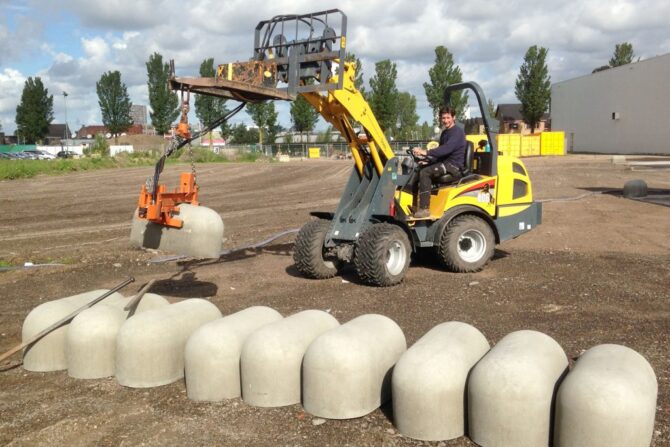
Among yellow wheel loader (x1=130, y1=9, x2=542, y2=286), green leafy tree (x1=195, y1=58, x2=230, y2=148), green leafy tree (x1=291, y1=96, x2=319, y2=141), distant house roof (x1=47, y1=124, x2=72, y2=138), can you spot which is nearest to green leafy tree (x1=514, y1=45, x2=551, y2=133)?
green leafy tree (x1=291, y1=96, x2=319, y2=141)

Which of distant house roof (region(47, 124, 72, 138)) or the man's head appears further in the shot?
distant house roof (region(47, 124, 72, 138))

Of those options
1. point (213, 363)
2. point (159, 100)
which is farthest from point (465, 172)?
point (159, 100)

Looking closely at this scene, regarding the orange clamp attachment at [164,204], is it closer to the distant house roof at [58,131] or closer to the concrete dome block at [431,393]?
the concrete dome block at [431,393]

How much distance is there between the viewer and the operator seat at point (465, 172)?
9.51 meters

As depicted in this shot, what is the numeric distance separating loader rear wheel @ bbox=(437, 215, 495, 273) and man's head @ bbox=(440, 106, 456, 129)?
1.39m

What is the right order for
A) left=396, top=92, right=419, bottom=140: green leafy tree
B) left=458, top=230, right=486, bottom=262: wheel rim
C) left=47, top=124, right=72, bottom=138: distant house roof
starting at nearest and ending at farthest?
left=458, top=230, right=486, bottom=262: wheel rim
left=396, top=92, right=419, bottom=140: green leafy tree
left=47, top=124, right=72, bottom=138: distant house roof

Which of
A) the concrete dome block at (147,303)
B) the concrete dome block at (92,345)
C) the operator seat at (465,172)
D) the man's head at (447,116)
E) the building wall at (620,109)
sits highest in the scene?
the building wall at (620,109)

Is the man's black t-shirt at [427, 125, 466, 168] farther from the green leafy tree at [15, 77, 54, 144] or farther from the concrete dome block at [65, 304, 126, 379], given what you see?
the green leafy tree at [15, 77, 54, 144]

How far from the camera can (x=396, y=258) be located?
9.01 m

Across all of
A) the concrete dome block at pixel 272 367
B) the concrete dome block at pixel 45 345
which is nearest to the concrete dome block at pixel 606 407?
the concrete dome block at pixel 272 367

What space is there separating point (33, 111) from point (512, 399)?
111 metres

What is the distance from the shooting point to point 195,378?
5297 mm

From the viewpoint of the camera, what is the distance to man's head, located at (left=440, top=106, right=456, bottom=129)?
929 cm

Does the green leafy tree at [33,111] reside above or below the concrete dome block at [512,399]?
above
